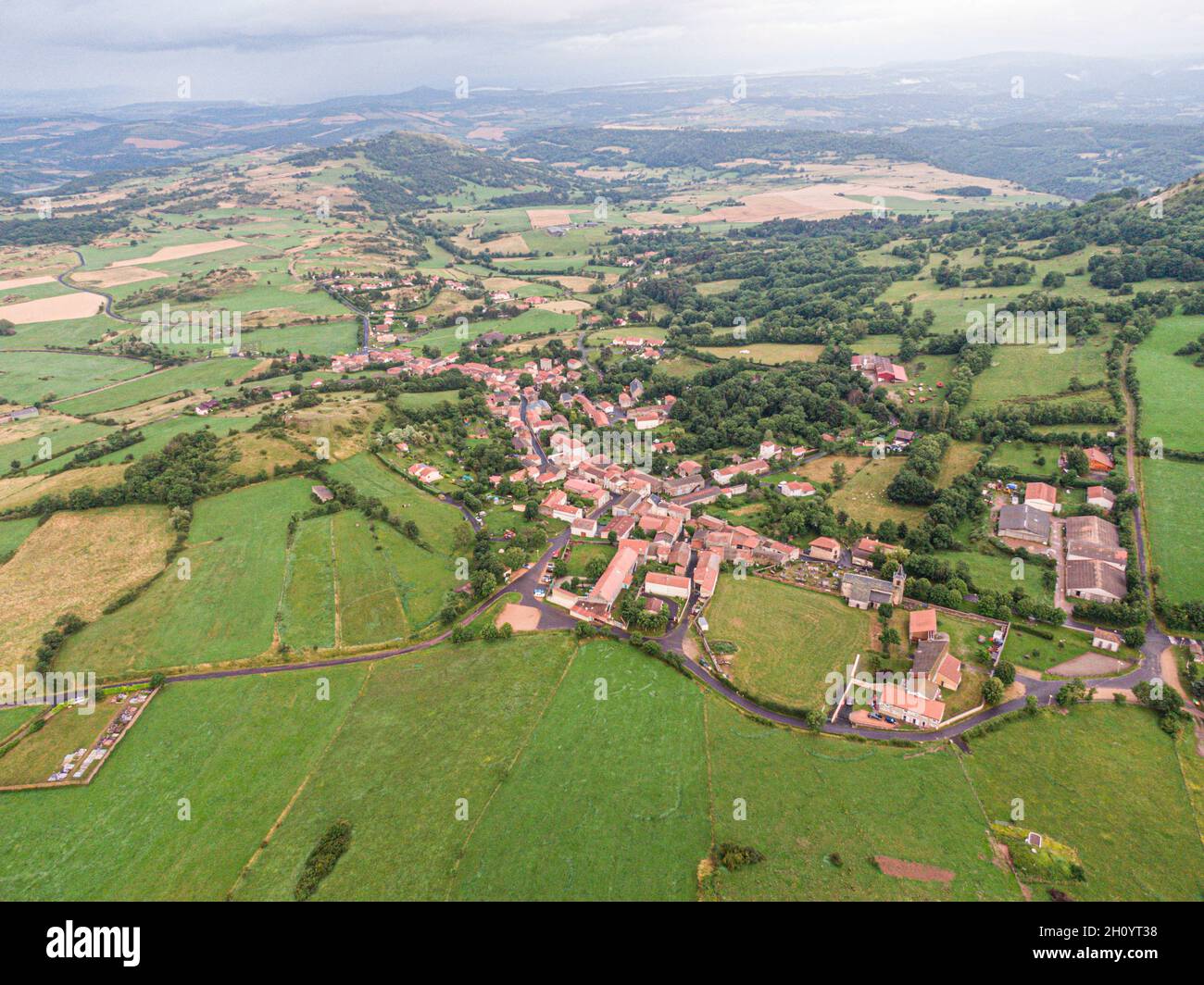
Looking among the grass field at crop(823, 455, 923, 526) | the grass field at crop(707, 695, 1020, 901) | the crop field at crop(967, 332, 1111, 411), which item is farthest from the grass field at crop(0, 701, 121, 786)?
the crop field at crop(967, 332, 1111, 411)

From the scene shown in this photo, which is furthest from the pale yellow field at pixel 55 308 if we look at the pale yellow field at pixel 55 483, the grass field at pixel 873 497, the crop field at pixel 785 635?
the grass field at pixel 873 497

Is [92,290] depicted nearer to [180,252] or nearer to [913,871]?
[180,252]

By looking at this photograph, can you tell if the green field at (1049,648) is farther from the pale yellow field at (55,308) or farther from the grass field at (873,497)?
the pale yellow field at (55,308)

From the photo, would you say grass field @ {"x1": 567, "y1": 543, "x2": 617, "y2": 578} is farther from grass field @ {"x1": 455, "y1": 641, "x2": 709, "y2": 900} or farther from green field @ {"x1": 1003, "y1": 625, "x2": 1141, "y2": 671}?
green field @ {"x1": 1003, "y1": 625, "x2": 1141, "y2": 671}

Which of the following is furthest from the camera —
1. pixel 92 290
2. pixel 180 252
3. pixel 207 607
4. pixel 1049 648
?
pixel 180 252

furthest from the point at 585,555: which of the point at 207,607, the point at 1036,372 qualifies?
the point at 1036,372

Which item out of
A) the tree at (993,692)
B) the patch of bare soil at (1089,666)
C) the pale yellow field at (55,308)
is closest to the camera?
the tree at (993,692)

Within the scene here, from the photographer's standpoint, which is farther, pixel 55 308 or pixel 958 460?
pixel 55 308

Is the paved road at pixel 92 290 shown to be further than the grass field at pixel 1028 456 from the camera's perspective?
Yes

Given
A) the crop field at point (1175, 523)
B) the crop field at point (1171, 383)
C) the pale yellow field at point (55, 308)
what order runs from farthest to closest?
the pale yellow field at point (55, 308) → the crop field at point (1171, 383) → the crop field at point (1175, 523)
